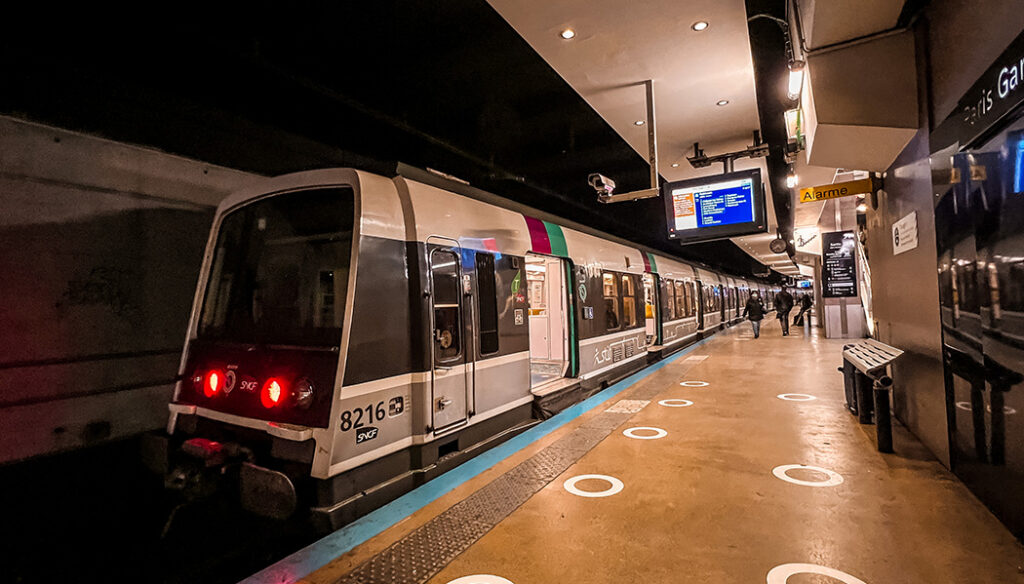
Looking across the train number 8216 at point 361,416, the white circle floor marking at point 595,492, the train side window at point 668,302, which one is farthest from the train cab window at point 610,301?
the train number 8216 at point 361,416

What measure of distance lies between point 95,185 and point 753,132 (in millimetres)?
8082

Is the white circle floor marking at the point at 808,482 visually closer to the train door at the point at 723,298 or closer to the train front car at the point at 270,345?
the train front car at the point at 270,345

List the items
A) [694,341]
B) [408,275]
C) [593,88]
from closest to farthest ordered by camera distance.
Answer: [408,275] → [593,88] → [694,341]

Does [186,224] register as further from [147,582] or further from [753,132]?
[753,132]

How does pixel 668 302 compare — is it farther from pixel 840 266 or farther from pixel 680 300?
pixel 840 266

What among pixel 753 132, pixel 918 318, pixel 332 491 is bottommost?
pixel 332 491

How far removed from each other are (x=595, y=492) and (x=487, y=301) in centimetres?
202

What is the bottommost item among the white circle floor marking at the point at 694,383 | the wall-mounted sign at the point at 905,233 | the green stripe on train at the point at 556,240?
the white circle floor marking at the point at 694,383

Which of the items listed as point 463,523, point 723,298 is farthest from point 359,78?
point 723,298

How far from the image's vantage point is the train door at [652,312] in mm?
9820

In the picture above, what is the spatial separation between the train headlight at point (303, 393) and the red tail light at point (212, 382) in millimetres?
803

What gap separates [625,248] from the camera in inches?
342

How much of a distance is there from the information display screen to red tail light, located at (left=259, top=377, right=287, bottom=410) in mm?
6328

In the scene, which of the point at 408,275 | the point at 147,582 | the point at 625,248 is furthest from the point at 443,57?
the point at 625,248
